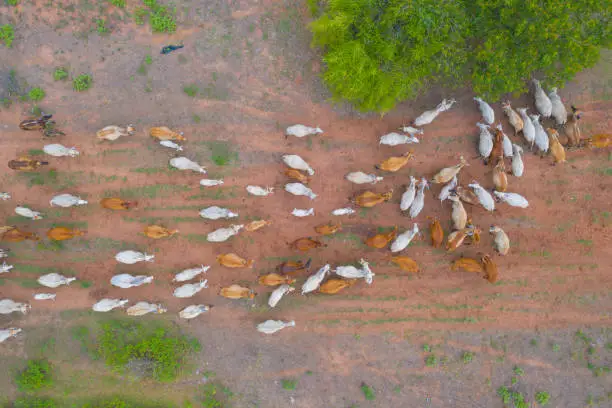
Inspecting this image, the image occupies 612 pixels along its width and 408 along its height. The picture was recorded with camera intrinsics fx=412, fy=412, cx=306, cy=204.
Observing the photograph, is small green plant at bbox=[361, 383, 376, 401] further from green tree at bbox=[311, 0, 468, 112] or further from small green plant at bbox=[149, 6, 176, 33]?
small green plant at bbox=[149, 6, 176, 33]

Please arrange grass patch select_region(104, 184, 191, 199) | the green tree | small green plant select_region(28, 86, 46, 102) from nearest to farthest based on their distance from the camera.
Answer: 1. the green tree
2. small green plant select_region(28, 86, 46, 102)
3. grass patch select_region(104, 184, 191, 199)

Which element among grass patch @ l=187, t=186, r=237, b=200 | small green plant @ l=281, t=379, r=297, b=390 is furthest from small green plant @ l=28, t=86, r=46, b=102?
small green plant @ l=281, t=379, r=297, b=390

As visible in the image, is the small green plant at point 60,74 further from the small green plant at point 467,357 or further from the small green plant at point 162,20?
the small green plant at point 467,357

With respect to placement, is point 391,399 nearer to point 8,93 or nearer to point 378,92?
point 378,92

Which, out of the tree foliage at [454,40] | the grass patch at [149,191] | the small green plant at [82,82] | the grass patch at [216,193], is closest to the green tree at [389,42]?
the tree foliage at [454,40]

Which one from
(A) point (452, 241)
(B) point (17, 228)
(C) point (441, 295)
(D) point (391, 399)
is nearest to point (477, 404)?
(D) point (391, 399)
